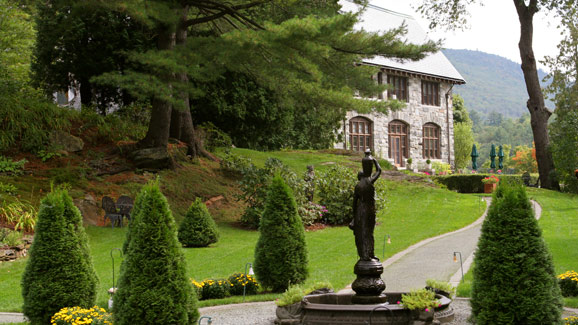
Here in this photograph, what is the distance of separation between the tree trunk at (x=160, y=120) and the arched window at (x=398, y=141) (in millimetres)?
21121

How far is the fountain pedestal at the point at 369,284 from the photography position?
21.9 feet

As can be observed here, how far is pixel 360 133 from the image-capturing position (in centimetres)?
3581

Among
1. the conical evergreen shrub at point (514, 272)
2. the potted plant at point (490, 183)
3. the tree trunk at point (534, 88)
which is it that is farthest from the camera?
the tree trunk at point (534, 88)

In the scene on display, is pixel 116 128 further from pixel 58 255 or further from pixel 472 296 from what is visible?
pixel 472 296

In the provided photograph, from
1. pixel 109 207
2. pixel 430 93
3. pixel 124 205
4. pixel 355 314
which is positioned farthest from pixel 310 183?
pixel 430 93

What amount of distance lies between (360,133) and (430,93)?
742cm

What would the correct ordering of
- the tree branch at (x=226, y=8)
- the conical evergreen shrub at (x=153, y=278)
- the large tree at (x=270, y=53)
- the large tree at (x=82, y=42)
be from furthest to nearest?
1. the large tree at (x=82, y=42)
2. the tree branch at (x=226, y=8)
3. the large tree at (x=270, y=53)
4. the conical evergreen shrub at (x=153, y=278)

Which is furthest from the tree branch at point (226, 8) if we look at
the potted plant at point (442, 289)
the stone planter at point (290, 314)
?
the stone planter at point (290, 314)

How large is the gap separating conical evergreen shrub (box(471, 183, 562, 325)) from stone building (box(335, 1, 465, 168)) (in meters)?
28.0

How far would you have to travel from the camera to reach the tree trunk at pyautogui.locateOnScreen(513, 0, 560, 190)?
27.4 m

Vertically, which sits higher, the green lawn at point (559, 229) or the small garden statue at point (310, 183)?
the small garden statue at point (310, 183)

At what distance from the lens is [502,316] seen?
5961 mm

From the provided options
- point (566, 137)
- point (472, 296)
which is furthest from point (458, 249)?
point (566, 137)

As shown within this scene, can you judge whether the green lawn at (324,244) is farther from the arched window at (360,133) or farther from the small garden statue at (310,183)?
the arched window at (360,133)
